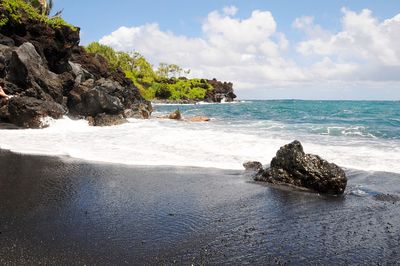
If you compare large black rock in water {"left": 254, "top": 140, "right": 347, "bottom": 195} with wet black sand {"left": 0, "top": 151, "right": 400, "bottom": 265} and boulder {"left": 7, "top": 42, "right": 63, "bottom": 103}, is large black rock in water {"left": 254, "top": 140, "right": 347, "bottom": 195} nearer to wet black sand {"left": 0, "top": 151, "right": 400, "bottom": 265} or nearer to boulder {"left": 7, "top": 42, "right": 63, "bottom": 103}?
wet black sand {"left": 0, "top": 151, "right": 400, "bottom": 265}

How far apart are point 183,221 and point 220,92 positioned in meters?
128

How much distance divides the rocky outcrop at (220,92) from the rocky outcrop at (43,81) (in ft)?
289

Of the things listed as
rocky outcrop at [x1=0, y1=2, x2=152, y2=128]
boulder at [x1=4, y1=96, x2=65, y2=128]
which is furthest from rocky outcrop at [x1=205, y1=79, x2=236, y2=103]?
boulder at [x1=4, y1=96, x2=65, y2=128]

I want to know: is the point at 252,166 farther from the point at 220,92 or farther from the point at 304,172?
the point at 220,92

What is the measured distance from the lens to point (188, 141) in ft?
55.3

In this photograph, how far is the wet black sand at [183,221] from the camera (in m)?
5.05

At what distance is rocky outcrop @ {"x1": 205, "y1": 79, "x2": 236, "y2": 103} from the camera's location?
124m

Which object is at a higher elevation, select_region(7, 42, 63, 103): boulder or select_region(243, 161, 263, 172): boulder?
select_region(7, 42, 63, 103): boulder

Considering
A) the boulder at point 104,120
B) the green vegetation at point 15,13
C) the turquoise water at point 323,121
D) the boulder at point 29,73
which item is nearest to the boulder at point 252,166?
the turquoise water at point 323,121

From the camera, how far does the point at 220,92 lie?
133 meters

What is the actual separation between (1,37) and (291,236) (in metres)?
29.5

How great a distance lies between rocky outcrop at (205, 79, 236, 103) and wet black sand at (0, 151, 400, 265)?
372ft

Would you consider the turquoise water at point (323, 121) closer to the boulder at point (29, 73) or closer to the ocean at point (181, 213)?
the ocean at point (181, 213)

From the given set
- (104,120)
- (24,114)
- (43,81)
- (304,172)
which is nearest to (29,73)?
(43,81)
